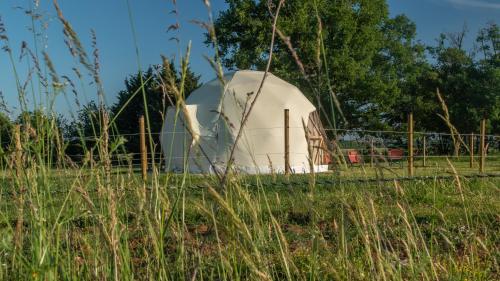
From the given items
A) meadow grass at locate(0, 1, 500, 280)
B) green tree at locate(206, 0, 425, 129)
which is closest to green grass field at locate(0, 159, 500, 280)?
meadow grass at locate(0, 1, 500, 280)

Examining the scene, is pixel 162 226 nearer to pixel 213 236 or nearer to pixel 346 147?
pixel 213 236

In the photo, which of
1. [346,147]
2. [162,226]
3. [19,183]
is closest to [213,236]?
[346,147]

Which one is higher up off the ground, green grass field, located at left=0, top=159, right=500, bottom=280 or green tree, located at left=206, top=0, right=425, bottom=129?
green tree, located at left=206, top=0, right=425, bottom=129

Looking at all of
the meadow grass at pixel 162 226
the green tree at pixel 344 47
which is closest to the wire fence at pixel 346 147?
the meadow grass at pixel 162 226

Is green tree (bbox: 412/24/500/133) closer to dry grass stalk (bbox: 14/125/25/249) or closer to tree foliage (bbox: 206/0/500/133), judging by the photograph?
tree foliage (bbox: 206/0/500/133)

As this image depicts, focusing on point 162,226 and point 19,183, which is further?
point 19,183

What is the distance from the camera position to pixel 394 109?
35.6 m

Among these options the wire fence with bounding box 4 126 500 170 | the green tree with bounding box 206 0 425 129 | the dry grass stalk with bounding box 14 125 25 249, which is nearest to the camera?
the dry grass stalk with bounding box 14 125 25 249

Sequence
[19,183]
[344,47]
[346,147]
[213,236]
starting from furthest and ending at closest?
1. [344,47]
2. [346,147]
3. [213,236]
4. [19,183]

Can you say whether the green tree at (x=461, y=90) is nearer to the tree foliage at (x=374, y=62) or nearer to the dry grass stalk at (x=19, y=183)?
the tree foliage at (x=374, y=62)

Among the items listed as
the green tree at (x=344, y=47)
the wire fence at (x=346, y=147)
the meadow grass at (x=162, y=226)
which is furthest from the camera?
the green tree at (x=344, y=47)

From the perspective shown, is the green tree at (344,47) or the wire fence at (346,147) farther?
the green tree at (344,47)

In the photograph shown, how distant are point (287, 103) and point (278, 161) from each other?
182 cm

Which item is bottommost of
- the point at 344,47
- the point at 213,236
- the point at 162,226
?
A: the point at 213,236
